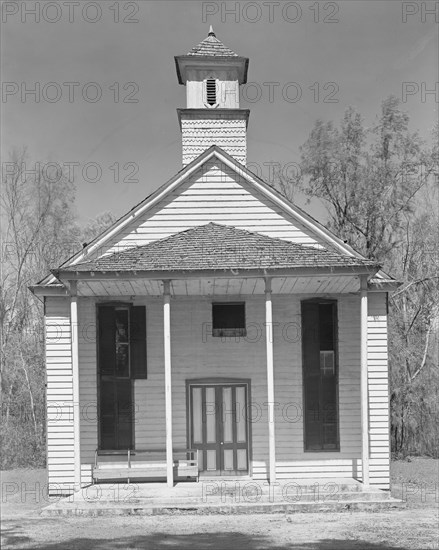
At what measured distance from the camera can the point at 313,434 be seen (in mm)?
19250

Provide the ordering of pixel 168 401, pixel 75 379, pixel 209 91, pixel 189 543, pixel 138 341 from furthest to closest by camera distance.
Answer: pixel 209 91
pixel 138 341
pixel 75 379
pixel 168 401
pixel 189 543

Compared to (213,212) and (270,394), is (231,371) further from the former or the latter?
(213,212)

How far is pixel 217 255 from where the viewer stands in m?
17.9

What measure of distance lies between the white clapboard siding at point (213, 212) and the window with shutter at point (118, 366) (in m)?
2.01

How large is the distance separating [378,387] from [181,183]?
7.38m

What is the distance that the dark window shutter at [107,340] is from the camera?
19375 millimetres

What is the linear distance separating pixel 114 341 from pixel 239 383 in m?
3.45

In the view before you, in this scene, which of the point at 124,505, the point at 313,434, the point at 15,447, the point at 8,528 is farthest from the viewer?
the point at 15,447

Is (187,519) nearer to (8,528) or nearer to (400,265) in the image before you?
(8,528)

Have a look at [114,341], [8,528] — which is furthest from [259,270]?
[8,528]

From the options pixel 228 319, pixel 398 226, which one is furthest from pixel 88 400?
pixel 398 226

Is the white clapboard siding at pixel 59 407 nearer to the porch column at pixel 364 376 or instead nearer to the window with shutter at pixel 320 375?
the window with shutter at pixel 320 375

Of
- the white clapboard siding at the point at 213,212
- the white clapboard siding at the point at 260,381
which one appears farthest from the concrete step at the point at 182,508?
the white clapboard siding at the point at 213,212

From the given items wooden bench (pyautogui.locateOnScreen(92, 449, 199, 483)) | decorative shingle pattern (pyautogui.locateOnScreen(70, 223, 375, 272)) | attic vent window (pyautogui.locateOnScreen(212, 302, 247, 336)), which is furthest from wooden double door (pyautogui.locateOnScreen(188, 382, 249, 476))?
decorative shingle pattern (pyautogui.locateOnScreen(70, 223, 375, 272))
